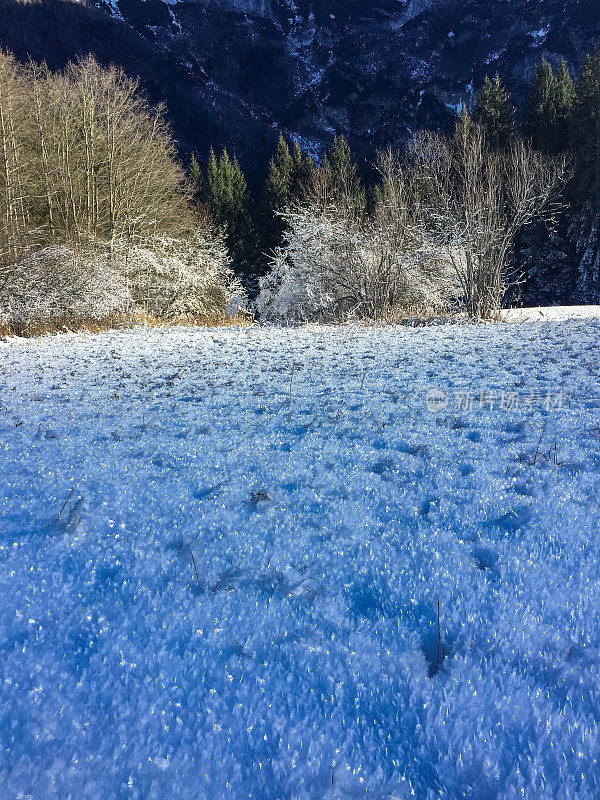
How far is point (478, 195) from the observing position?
12812mm

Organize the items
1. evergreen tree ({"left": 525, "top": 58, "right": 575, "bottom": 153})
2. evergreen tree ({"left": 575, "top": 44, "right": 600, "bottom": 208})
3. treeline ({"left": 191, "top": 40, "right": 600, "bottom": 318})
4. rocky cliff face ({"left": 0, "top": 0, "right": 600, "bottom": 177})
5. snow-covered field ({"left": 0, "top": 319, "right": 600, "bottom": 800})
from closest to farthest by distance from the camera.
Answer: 1. snow-covered field ({"left": 0, "top": 319, "right": 600, "bottom": 800})
2. treeline ({"left": 191, "top": 40, "right": 600, "bottom": 318})
3. evergreen tree ({"left": 575, "top": 44, "right": 600, "bottom": 208})
4. evergreen tree ({"left": 525, "top": 58, "right": 575, "bottom": 153})
5. rocky cliff face ({"left": 0, "top": 0, "right": 600, "bottom": 177})

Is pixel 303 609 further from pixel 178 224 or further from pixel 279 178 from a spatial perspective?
pixel 279 178

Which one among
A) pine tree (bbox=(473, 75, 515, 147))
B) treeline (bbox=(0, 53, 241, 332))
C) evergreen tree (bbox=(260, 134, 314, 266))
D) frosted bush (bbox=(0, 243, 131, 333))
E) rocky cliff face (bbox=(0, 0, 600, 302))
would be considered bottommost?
frosted bush (bbox=(0, 243, 131, 333))

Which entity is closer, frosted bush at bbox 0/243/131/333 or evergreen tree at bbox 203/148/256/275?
frosted bush at bbox 0/243/131/333

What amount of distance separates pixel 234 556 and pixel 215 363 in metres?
4.80

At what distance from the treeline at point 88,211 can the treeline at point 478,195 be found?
5.21 metres

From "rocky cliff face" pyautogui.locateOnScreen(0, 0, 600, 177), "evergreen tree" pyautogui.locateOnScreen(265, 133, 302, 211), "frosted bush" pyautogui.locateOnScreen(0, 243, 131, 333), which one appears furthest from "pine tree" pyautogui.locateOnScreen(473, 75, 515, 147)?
"rocky cliff face" pyautogui.locateOnScreen(0, 0, 600, 177)

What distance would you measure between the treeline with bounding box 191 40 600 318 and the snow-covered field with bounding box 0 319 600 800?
11.3 m

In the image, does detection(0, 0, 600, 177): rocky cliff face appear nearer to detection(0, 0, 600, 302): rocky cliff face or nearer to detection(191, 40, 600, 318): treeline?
detection(0, 0, 600, 302): rocky cliff face

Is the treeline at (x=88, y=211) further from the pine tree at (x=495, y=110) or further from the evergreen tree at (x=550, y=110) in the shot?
the evergreen tree at (x=550, y=110)

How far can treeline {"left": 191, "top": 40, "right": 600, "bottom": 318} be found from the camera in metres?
13.4

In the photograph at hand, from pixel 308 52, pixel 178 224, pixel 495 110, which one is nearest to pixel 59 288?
pixel 178 224

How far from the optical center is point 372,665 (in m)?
1.16

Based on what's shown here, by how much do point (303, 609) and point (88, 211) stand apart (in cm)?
1965
